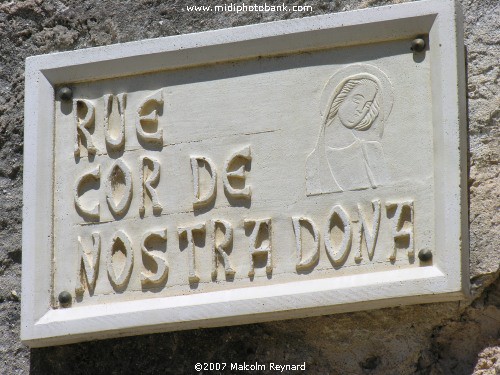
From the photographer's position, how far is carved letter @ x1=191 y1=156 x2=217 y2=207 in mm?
2654

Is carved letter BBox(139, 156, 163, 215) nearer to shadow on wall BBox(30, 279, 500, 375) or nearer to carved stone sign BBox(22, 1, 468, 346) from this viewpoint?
carved stone sign BBox(22, 1, 468, 346)

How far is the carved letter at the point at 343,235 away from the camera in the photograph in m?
2.54

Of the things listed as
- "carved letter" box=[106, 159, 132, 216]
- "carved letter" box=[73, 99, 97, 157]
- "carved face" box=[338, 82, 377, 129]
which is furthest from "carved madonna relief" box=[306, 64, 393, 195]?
"carved letter" box=[73, 99, 97, 157]

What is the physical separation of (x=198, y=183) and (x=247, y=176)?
11cm

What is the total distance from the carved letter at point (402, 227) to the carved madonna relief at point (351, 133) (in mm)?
69

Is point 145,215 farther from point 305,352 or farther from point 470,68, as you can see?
point 470,68

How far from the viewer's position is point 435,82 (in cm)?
258

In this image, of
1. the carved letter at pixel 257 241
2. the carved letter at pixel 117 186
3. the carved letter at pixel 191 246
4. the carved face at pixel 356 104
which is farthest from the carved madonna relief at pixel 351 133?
the carved letter at pixel 117 186

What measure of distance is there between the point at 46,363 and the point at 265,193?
61cm

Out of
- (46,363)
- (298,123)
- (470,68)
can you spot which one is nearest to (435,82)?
(470,68)

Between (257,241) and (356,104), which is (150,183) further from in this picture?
(356,104)

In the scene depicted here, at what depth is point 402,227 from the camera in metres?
2.54

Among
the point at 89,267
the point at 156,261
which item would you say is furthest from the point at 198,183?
the point at 89,267

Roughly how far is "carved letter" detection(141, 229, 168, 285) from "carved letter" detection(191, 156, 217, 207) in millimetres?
101
